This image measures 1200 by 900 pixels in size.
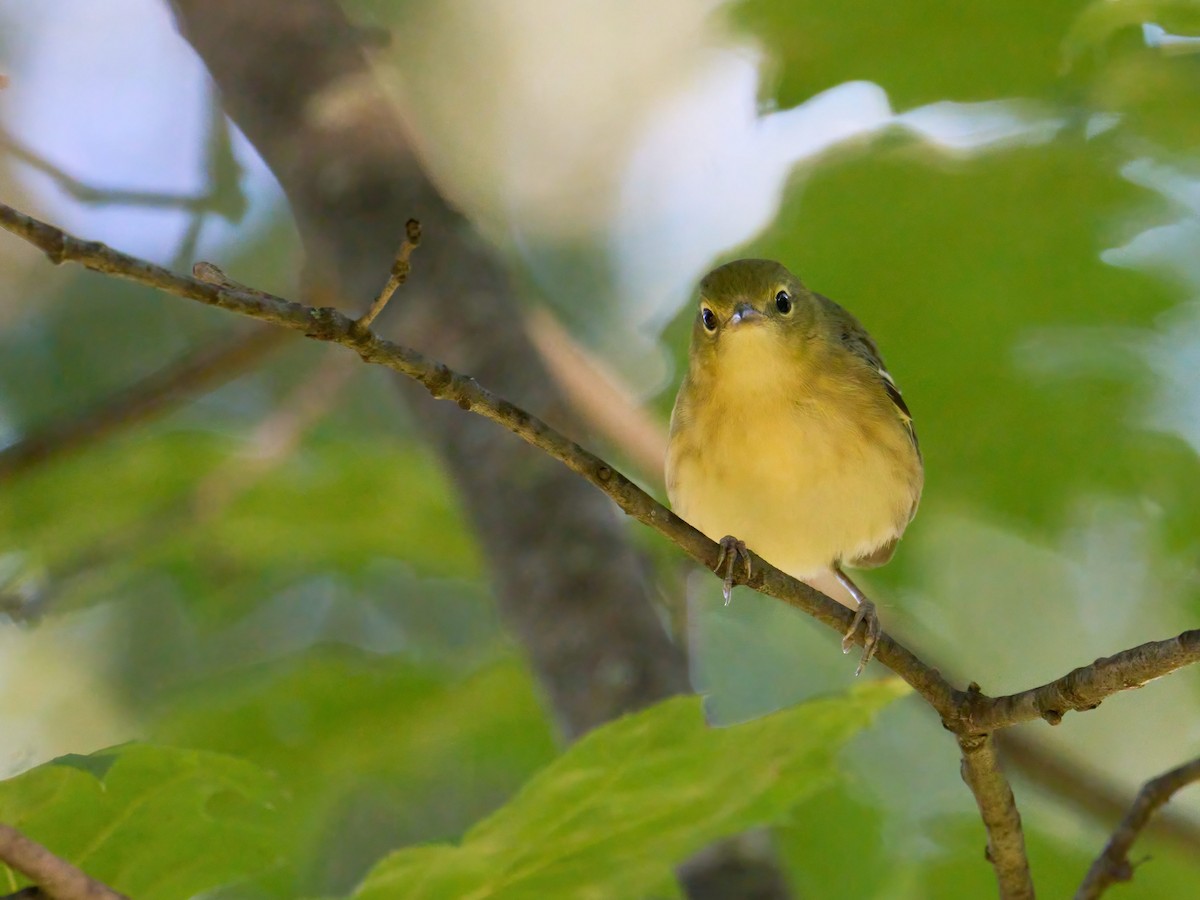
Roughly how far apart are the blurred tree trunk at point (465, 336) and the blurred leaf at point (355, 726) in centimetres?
56

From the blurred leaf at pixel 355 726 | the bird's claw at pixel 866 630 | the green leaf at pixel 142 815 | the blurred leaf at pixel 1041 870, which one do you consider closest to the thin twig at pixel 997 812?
the bird's claw at pixel 866 630

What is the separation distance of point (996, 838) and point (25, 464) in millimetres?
2704

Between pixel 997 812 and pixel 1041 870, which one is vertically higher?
pixel 1041 870

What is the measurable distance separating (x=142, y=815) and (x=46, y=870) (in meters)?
0.39

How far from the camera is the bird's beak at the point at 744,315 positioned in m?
4.05

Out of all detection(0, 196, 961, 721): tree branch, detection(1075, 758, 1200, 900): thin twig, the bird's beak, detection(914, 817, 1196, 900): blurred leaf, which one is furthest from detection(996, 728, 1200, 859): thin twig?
detection(0, 196, 961, 721): tree branch

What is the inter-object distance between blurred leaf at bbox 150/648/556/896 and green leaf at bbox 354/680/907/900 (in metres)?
1.68

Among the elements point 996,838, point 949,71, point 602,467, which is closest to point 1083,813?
point 996,838

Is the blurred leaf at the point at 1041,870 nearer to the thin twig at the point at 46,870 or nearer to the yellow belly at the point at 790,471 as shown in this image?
the yellow belly at the point at 790,471

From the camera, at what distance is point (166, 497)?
4336 mm

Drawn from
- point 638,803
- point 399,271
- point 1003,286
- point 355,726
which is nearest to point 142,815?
point 638,803

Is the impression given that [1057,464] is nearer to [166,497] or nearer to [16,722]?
[166,497]

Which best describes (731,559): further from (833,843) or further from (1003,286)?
(833,843)

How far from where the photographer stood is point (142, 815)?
2.00m
